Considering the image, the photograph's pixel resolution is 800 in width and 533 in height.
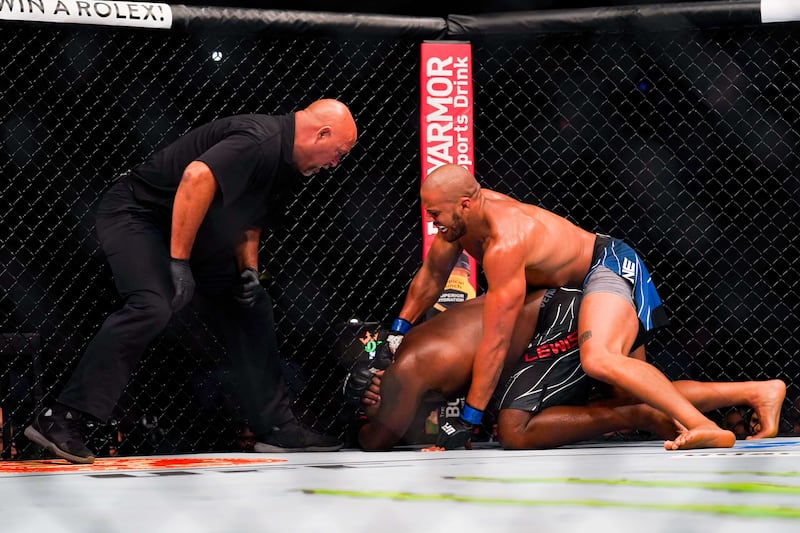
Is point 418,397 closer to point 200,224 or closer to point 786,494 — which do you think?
point 200,224

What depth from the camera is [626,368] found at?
2232 millimetres

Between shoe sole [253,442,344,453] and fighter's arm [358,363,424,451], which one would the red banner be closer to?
fighter's arm [358,363,424,451]

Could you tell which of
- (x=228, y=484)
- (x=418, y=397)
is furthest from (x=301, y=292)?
(x=228, y=484)

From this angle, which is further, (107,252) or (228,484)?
(107,252)

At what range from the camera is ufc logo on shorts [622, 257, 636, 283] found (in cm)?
246

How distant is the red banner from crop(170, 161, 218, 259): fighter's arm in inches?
31.9

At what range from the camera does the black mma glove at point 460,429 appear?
232 centimetres

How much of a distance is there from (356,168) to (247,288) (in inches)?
51.2

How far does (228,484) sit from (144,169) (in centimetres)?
115

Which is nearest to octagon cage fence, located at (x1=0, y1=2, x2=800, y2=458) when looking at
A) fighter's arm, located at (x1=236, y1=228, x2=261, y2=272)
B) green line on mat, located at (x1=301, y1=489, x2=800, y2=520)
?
fighter's arm, located at (x1=236, y1=228, x2=261, y2=272)

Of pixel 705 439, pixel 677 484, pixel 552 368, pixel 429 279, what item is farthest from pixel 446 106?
pixel 677 484

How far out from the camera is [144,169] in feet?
7.91

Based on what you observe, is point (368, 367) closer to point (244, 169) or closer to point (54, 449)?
point (244, 169)

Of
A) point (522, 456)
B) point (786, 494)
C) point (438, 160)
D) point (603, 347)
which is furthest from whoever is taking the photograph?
point (438, 160)
